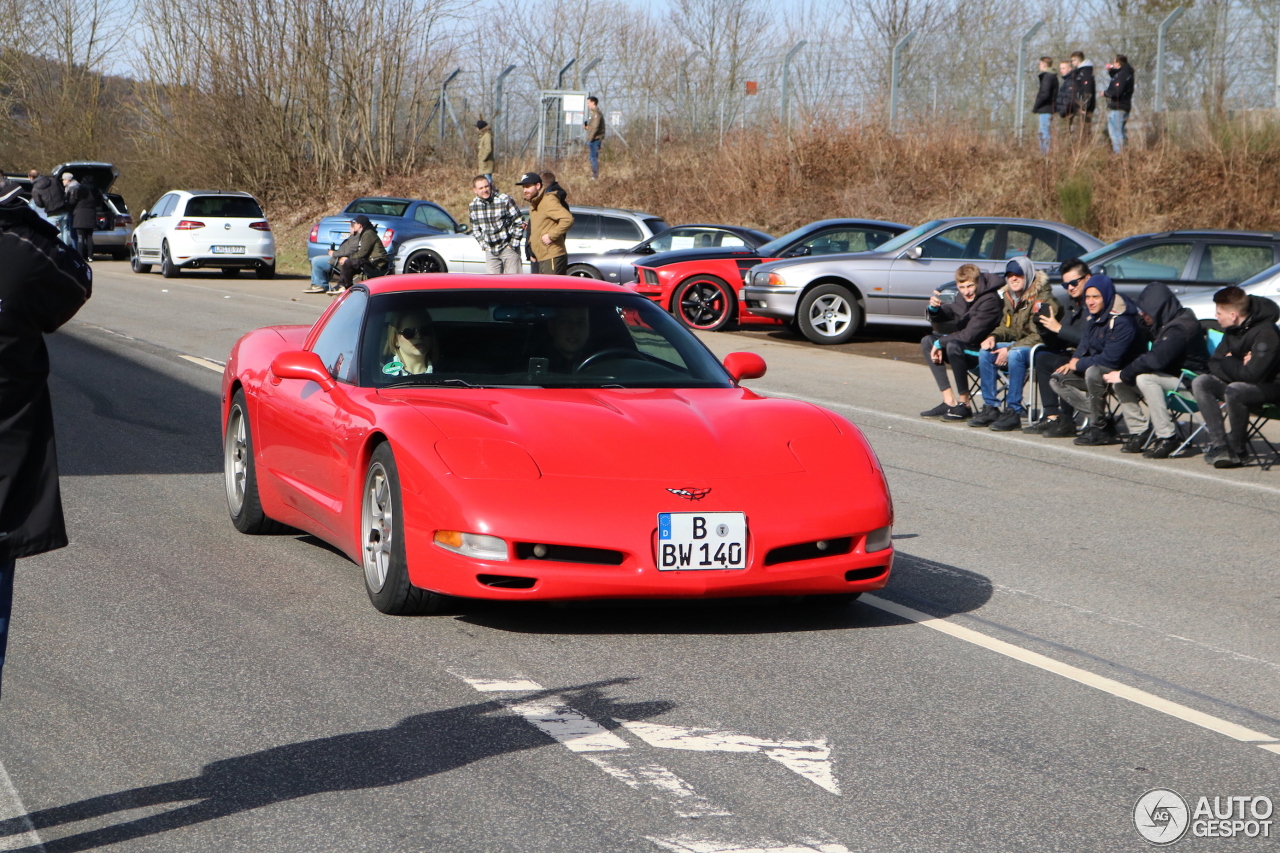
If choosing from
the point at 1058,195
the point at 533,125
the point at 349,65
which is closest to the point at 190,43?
the point at 349,65

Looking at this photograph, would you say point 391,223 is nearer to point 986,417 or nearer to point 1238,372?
point 986,417

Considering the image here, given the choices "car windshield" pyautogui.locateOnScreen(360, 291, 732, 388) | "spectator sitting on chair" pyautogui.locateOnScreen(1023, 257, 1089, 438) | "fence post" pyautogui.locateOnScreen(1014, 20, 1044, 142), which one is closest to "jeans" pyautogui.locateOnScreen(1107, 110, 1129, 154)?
"fence post" pyautogui.locateOnScreen(1014, 20, 1044, 142)

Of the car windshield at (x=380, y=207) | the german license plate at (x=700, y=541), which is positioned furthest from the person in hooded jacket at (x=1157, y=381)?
the car windshield at (x=380, y=207)

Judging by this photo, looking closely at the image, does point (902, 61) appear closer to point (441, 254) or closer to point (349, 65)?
point (441, 254)

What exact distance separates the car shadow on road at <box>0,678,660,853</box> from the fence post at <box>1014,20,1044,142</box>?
2893 centimetres

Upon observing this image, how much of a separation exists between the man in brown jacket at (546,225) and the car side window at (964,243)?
483 cm

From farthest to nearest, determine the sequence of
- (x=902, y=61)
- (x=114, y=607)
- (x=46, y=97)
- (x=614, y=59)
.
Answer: (x=46, y=97) < (x=614, y=59) < (x=902, y=61) < (x=114, y=607)

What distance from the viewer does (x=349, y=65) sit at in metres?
44.5

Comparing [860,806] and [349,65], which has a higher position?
[349,65]

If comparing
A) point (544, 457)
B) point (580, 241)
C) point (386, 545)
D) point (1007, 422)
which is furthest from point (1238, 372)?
point (580, 241)

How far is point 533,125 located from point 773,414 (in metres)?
39.8

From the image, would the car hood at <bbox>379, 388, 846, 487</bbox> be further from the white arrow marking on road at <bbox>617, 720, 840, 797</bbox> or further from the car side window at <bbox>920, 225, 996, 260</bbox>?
the car side window at <bbox>920, 225, 996, 260</bbox>

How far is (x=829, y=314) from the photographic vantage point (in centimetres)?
1991

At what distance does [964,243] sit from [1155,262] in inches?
117
